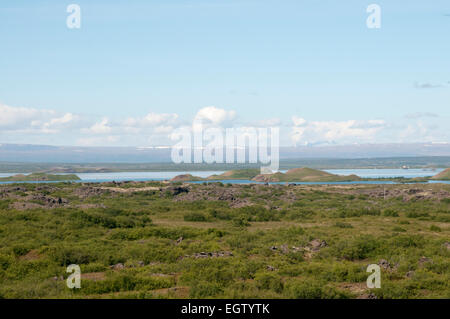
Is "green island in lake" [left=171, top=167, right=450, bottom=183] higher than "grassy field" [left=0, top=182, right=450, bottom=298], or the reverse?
"grassy field" [left=0, top=182, right=450, bottom=298]

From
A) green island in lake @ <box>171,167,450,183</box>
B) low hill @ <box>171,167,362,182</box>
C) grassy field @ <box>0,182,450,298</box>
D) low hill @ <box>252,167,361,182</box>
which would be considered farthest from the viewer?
low hill @ <box>252,167,361,182</box>

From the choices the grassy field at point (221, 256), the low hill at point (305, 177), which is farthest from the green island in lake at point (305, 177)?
the grassy field at point (221, 256)

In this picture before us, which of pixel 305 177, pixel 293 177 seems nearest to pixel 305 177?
pixel 305 177

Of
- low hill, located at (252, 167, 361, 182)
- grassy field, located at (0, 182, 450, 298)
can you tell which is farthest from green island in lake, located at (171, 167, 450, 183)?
grassy field, located at (0, 182, 450, 298)

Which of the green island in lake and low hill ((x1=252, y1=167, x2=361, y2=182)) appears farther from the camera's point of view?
low hill ((x1=252, y1=167, x2=361, y2=182))

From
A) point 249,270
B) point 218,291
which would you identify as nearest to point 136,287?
point 218,291

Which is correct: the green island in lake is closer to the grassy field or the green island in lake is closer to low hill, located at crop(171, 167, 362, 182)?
low hill, located at crop(171, 167, 362, 182)

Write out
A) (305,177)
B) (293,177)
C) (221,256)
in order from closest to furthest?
(221,256) < (305,177) < (293,177)

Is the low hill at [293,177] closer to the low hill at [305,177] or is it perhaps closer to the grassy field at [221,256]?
the low hill at [305,177]

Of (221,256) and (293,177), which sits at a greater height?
(221,256)

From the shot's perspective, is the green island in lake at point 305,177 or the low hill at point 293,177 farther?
the low hill at point 293,177

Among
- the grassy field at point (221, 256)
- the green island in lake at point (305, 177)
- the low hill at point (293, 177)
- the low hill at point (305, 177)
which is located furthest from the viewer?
the low hill at point (305, 177)

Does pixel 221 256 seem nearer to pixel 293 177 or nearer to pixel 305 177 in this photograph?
pixel 305 177

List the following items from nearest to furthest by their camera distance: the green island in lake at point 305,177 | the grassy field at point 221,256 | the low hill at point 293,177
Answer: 1. the grassy field at point 221,256
2. the green island in lake at point 305,177
3. the low hill at point 293,177
